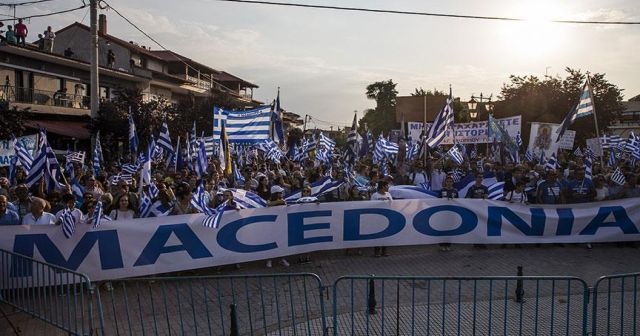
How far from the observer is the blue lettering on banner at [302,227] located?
9.61 metres

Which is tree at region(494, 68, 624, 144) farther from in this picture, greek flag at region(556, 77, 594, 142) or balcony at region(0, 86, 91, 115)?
balcony at region(0, 86, 91, 115)

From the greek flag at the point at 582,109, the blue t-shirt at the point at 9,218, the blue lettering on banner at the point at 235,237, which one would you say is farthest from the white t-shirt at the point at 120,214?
the greek flag at the point at 582,109

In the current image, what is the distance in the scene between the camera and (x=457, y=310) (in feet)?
23.7

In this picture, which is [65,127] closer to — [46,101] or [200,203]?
[46,101]

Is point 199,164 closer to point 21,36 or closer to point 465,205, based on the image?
point 465,205

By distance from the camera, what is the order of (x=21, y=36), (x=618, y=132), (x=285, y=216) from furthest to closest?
(x=618, y=132) < (x=21, y=36) < (x=285, y=216)

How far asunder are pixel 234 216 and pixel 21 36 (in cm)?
2536

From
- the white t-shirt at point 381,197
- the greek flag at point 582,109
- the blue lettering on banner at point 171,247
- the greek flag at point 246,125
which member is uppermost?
the greek flag at point 582,109

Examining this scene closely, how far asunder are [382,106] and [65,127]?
203 feet

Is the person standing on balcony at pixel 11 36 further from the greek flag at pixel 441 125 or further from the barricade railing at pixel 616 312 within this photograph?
the barricade railing at pixel 616 312

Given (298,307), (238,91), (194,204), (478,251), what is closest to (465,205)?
(478,251)

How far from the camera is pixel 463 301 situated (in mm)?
7680

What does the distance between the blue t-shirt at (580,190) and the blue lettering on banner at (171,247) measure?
7979 mm

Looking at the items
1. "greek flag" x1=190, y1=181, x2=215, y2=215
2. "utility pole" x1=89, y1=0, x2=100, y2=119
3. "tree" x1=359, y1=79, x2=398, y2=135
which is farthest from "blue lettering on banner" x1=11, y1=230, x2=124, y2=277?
"tree" x1=359, y1=79, x2=398, y2=135
